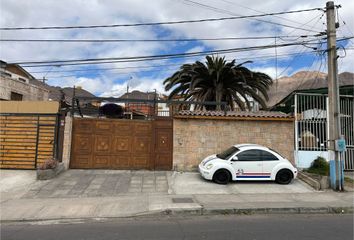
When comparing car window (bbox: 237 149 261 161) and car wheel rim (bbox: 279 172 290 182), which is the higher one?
car window (bbox: 237 149 261 161)

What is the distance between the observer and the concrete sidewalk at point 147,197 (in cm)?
830

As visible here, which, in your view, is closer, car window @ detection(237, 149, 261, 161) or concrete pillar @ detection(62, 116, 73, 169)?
car window @ detection(237, 149, 261, 161)

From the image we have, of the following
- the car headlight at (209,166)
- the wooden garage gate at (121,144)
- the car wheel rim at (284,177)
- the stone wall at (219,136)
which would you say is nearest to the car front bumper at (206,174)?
the car headlight at (209,166)

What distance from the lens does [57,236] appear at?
6.15m

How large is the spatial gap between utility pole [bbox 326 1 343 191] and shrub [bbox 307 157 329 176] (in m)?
1.96

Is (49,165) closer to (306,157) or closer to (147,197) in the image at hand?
(147,197)

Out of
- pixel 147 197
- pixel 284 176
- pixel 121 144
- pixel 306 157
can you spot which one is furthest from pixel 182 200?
pixel 306 157

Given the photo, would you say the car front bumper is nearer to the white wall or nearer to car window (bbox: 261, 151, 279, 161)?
car window (bbox: 261, 151, 279, 161)

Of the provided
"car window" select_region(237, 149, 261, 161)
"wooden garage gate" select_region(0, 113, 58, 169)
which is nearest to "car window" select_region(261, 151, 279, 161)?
"car window" select_region(237, 149, 261, 161)

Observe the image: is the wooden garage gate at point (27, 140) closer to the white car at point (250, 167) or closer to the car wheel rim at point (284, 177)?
the white car at point (250, 167)

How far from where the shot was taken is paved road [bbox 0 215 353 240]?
607cm

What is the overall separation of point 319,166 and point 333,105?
342cm

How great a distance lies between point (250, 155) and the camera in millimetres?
11773

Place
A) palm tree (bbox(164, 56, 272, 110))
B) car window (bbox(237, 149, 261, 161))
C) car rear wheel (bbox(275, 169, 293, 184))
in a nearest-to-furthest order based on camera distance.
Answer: car window (bbox(237, 149, 261, 161))
car rear wheel (bbox(275, 169, 293, 184))
palm tree (bbox(164, 56, 272, 110))
